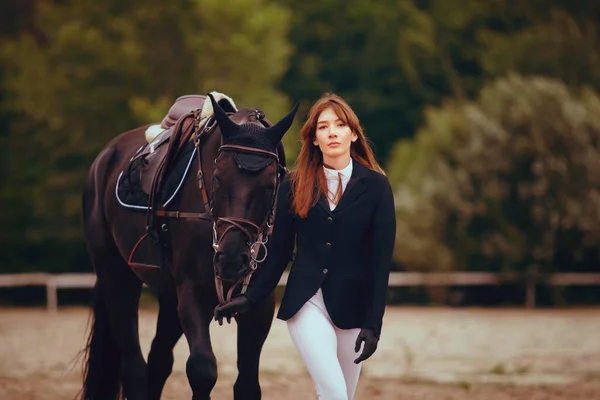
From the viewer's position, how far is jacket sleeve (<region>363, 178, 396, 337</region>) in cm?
503

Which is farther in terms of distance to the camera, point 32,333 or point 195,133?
point 32,333

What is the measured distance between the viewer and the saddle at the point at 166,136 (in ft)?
21.2

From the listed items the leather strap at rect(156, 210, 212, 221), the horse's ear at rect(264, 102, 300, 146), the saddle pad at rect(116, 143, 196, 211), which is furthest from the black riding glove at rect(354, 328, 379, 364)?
the saddle pad at rect(116, 143, 196, 211)

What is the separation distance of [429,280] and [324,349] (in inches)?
771

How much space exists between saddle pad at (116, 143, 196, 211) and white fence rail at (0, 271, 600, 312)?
53.8ft

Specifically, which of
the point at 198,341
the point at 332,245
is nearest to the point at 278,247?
the point at 332,245

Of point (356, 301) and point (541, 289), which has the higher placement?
point (356, 301)

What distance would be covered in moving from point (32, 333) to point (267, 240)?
11977 mm

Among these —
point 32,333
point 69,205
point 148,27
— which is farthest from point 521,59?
point 32,333

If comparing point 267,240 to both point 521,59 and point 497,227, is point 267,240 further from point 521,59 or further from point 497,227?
point 521,59

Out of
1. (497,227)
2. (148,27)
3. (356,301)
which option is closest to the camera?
(356,301)

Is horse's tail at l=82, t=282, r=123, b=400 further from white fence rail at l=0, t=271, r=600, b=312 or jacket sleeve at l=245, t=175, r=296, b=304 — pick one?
white fence rail at l=0, t=271, r=600, b=312

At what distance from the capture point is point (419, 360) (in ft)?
41.4

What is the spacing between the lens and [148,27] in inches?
1142
